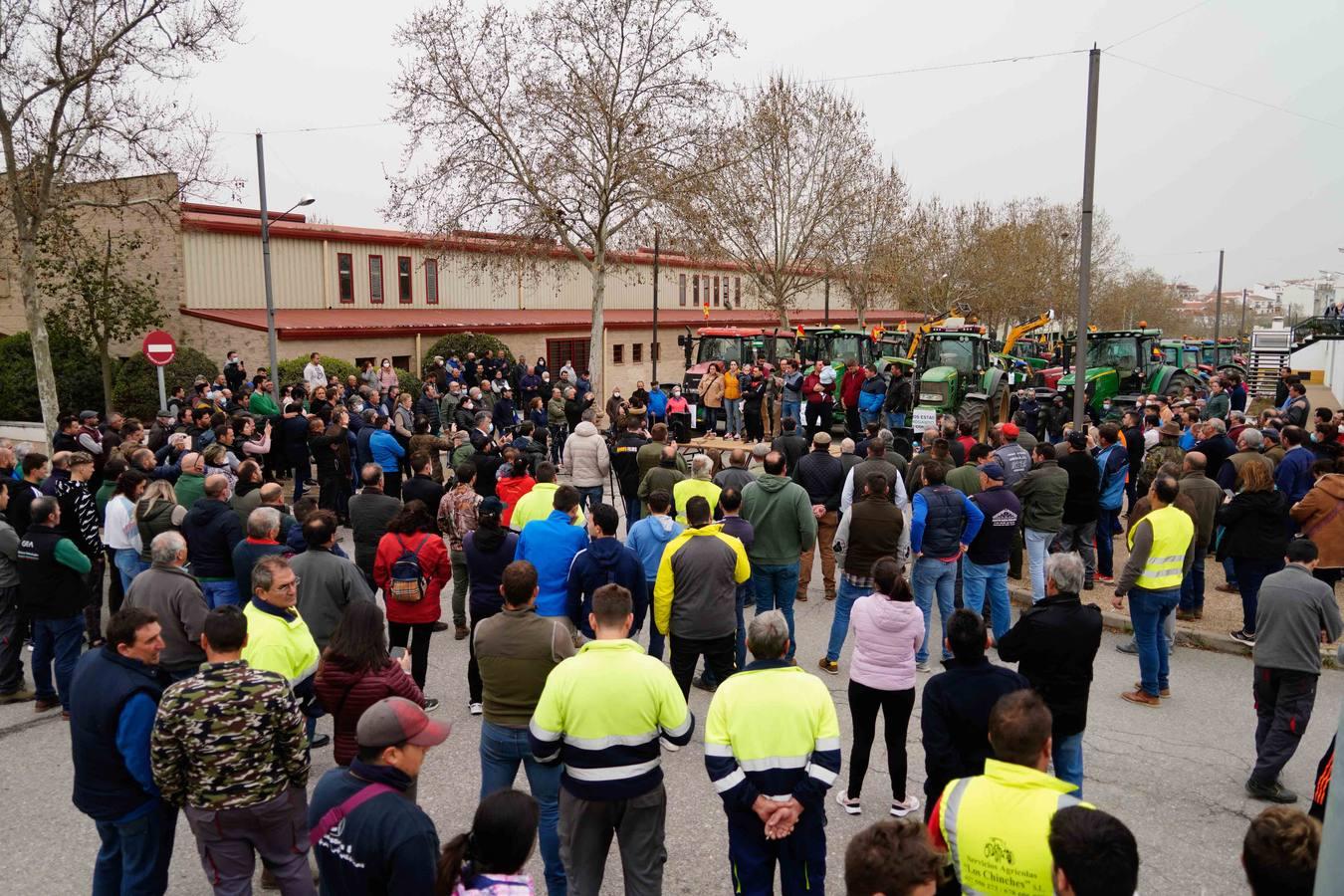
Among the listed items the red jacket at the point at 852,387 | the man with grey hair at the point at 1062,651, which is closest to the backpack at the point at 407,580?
the man with grey hair at the point at 1062,651

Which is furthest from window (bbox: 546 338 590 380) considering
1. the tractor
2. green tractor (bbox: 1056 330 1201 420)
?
green tractor (bbox: 1056 330 1201 420)

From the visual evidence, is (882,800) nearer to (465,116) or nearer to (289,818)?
(289,818)

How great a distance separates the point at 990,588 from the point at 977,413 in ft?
35.4

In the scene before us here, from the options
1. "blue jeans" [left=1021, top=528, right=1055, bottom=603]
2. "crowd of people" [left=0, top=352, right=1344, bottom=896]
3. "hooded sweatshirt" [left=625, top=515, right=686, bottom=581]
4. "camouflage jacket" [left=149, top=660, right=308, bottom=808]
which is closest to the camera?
"crowd of people" [left=0, top=352, right=1344, bottom=896]

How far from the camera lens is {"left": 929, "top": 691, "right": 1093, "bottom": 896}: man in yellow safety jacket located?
3.09m

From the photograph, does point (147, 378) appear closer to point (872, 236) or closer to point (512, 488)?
point (512, 488)

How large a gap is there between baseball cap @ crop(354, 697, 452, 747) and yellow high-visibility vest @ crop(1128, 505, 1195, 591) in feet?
19.2

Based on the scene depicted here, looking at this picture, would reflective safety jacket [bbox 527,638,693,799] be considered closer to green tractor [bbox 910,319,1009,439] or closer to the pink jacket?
the pink jacket

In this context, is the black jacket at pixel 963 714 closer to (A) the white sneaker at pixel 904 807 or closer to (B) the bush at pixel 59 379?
(A) the white sneaker at pixel 904 807

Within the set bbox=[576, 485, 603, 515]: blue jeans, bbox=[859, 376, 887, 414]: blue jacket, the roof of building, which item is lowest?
bbox=[576, 485, 603, 515]: blue jeans

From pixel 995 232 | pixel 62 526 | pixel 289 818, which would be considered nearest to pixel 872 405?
pixel 62 526

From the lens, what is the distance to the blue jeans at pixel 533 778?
14.7 ft

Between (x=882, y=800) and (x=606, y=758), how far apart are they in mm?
2621

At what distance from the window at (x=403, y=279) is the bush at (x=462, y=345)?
3543mm
